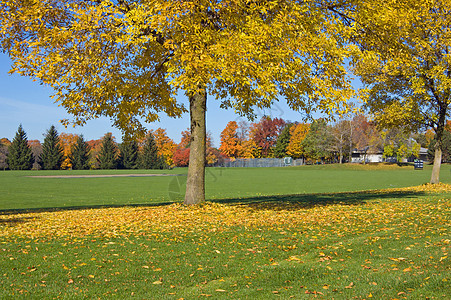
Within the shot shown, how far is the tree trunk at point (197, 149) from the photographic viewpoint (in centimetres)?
1333

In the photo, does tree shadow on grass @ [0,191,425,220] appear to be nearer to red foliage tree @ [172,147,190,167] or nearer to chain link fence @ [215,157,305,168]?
red foliage tree @ [172,147,190,167]

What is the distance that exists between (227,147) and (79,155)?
32.6m

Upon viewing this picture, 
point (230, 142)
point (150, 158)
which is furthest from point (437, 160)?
point (150, 158)

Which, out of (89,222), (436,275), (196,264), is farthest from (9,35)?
(436,275)

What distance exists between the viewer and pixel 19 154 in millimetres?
83562

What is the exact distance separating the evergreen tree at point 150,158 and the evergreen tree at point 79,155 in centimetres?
1239

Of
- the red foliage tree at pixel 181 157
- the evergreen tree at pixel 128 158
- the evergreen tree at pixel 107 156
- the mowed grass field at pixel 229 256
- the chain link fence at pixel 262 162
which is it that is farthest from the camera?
the chain link fence at pixel 262 162

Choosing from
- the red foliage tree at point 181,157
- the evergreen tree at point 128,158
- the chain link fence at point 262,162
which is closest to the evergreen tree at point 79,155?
the evergreen tree at point 128,158

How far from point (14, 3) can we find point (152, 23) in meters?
4.32

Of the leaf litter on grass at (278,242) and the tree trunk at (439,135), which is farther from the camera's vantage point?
the tree trunk at (439,135)

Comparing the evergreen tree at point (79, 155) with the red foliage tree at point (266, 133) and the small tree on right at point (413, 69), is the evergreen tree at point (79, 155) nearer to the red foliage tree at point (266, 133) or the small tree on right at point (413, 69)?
the red foliage tree at point (266, 133)

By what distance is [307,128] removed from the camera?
315ft

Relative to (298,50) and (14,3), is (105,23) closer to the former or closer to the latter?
(14,3)

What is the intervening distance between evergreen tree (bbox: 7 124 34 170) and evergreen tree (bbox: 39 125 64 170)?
363 centimetres
